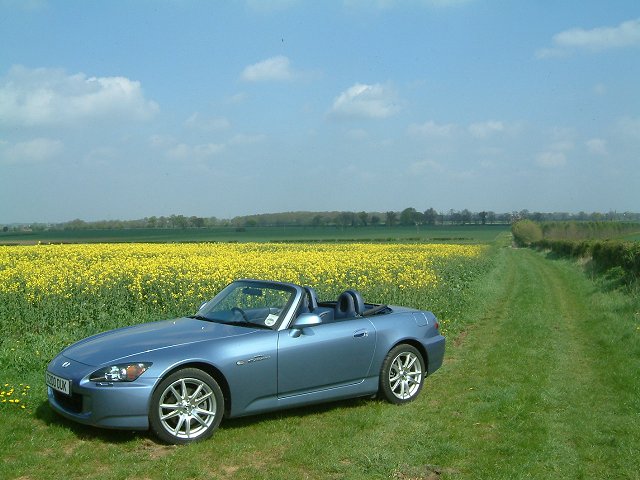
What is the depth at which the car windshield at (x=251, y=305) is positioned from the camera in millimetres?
7088

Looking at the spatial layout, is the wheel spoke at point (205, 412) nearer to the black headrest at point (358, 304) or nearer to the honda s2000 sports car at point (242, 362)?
the honda s2000 sports car at point (242, 362)

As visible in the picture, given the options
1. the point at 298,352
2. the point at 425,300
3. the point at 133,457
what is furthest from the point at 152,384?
the point at 425,300

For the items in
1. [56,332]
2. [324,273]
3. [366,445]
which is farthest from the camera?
[324,273]

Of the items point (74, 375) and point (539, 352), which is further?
point (539, 352)

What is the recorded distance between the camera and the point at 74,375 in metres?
6.09

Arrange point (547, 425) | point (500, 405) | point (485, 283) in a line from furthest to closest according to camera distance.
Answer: point (485, 283) → point (500, 405) → point (547, 425)

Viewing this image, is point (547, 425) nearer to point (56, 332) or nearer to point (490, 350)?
point (490, 350)

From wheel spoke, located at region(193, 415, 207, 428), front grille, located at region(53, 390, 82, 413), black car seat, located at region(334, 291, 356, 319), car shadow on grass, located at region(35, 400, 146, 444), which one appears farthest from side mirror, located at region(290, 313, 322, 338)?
front grille, located at region(53, 390, 82, 413)

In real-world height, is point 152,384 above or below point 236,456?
above

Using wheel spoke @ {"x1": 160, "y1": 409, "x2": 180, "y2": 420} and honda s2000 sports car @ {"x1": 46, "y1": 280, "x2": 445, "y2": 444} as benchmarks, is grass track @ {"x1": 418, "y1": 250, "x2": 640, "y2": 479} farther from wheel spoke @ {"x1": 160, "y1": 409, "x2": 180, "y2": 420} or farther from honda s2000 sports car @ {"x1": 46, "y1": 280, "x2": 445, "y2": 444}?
wheel spoke @ {"x1": 160, "y1": 409, "x2": 180, "y2": 420}

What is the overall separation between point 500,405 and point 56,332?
769 centimetres

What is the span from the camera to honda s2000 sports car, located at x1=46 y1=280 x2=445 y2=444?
5.97 m

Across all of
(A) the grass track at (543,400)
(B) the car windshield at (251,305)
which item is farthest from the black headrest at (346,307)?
(A) the grass track at (543,400)

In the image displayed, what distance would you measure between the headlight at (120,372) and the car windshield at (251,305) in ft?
4.48
